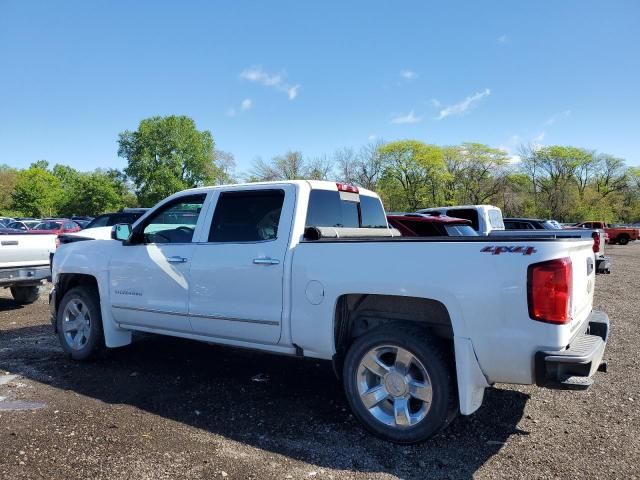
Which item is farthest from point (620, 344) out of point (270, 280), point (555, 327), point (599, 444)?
point (270, 280)

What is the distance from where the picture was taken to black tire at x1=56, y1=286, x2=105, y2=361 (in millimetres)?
5391

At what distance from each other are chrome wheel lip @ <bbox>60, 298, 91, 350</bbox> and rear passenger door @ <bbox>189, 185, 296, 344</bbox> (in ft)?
5.68

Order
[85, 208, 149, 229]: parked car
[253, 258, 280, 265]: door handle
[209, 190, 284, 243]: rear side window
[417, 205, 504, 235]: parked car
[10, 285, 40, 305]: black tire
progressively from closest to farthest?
[253, 258, 280, 265]: door handle, [209, 190, 284, 243]: rear side window, [10, 285, 40, 305]: black tire, [85, 208, 149, 229]: parked car, [417, 205, 504, 235]: parked car

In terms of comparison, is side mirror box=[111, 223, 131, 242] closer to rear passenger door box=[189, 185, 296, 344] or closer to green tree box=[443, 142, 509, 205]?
rear passenger door box=[189, 185, 296, 344]

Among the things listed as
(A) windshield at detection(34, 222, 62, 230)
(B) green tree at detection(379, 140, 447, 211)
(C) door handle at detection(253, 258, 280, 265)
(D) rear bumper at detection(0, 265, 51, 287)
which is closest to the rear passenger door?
(C) door handle at detection(253, 258, 280, 265)

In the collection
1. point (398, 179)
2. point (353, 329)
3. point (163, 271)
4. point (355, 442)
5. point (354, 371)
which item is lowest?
point (355, 442)

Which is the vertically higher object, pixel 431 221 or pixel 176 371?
pixel 431 221

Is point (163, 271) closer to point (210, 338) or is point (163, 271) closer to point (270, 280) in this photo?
point (210, 338)

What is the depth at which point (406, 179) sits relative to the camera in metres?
67.8

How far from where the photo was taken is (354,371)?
3701 mm

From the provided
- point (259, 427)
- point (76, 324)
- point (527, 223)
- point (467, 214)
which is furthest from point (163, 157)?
point (259, 427)

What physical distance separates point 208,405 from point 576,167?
78.7m

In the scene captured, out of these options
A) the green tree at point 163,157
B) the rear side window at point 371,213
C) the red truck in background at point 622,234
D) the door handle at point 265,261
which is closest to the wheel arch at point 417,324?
the door handle at point 265,261

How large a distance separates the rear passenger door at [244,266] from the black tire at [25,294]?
6.66 m
